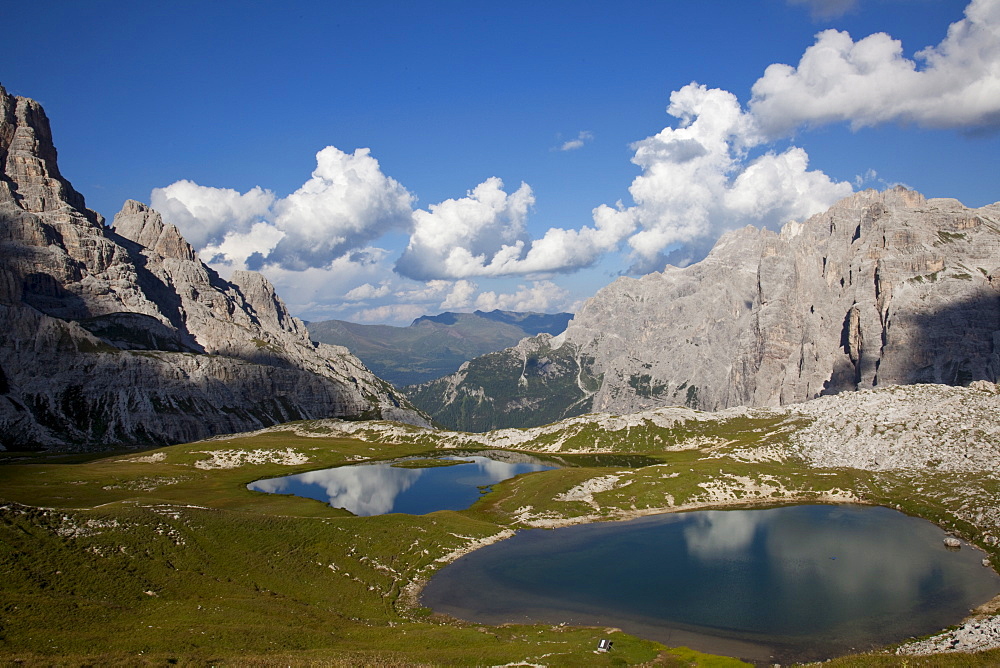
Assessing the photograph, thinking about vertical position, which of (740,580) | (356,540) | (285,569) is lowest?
(740,580)

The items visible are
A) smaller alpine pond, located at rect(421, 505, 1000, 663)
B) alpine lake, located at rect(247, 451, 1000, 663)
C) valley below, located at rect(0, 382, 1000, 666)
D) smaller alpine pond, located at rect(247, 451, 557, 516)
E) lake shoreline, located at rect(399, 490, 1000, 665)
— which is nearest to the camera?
valley below, located at rect(0, 382, 1000, 666)

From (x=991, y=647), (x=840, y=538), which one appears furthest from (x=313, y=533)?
(x=840, y=538)

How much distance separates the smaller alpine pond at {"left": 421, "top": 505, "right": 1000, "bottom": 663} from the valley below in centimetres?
394

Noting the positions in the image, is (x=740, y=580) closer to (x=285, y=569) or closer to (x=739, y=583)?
(x=739, y=583)

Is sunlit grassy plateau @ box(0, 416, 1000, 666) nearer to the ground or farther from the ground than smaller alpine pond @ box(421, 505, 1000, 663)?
farther from the ground

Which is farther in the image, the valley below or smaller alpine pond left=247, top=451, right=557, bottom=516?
smaller alpine pond left=247, top=451, right=557, bottom=516

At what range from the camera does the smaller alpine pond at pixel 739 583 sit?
185 feet

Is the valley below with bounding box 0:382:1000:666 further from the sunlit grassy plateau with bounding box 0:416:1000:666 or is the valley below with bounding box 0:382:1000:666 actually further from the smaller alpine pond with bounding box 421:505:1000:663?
the smaller alpine pond with bounding box 421:505:1000:663

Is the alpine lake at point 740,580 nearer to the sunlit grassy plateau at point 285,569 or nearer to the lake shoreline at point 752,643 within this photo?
the lake shoreline at point 752,643

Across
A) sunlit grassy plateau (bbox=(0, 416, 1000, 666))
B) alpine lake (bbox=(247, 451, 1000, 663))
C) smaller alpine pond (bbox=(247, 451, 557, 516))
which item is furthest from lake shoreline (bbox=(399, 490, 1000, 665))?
smaller alpine pond (bbox=(247, 451, 557, 516))

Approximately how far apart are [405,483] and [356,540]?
64.2m

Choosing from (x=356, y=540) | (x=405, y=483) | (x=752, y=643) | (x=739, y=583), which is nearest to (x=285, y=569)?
(x=356, y=540)

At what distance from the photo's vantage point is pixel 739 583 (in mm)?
69750

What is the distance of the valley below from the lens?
143ft
